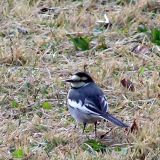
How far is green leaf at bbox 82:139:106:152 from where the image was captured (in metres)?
6.03

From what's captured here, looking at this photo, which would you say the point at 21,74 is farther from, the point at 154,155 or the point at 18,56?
the point at 154,155

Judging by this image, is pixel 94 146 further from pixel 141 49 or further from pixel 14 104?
pixel 141 49

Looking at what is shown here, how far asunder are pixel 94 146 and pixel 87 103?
0.35 m

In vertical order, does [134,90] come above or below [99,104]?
below

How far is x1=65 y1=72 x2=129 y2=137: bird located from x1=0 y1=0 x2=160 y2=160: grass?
6.4 inches

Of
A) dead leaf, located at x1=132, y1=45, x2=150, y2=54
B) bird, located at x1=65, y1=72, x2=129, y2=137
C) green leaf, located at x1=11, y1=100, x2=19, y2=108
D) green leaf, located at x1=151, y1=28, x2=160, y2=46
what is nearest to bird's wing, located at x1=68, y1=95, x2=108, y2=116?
bird, located at x1=65, y1=72, x2=129, y2=137

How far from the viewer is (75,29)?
8.52m

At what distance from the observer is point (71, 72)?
7.61m

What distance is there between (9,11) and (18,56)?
1.28 metres

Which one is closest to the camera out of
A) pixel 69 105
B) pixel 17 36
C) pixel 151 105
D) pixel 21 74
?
pixel 69 105

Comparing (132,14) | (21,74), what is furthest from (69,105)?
(132,14)

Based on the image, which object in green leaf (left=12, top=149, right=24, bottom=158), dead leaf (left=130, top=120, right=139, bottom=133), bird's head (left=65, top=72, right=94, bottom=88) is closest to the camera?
green leaf (left=12, top=149, right=24, bottom=158)

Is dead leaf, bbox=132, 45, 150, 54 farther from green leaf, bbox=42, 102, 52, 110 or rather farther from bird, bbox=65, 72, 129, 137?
bird, bbox=65, 72, 129, 137

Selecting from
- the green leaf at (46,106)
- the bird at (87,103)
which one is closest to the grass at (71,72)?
the green leaf at (46,106)
